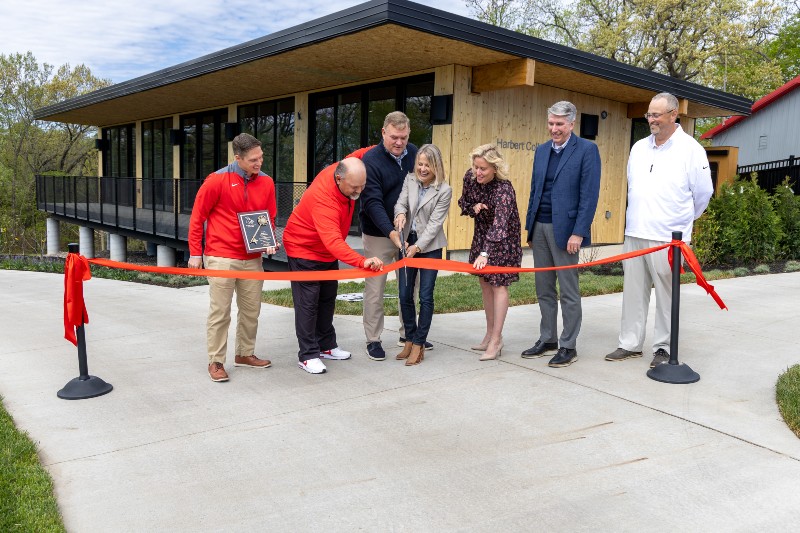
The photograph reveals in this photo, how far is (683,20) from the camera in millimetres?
30266

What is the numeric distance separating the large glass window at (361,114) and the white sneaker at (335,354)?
6924 mm

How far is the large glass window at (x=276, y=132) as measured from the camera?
15.1m

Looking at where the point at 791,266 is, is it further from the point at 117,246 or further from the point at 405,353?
the point at 117,246

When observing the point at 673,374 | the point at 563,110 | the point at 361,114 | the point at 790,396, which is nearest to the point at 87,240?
the point at 361,114

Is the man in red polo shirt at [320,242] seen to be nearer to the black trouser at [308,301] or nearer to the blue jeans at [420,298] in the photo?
the black trouser at [308,301]

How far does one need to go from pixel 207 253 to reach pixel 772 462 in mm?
3879

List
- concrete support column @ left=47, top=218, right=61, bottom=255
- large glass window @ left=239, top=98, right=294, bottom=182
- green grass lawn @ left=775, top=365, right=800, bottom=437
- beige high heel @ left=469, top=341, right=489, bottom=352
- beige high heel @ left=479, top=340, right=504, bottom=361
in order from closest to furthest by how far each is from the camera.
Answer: green grass lawn @ left=775, top=365, right=800, bottom=437 < beige high heel @ left=479, top=340, right=504, bottom=361 < beige high heel @ left=469, top=341, right=489, bottom=352 < large glass window @ left=239, top=98, right=294, bottom=182 < concrete support column @ left=47, top=218, right=61, bottom=255

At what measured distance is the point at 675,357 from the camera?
497 cm

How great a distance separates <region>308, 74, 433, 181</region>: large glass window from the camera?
1191cm

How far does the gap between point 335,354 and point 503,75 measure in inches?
266

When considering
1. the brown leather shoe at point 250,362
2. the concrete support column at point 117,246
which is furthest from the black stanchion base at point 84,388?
the concrete support column at point 117,246

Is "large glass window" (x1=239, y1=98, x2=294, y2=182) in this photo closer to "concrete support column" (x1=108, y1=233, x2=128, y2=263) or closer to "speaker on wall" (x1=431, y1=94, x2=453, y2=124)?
"speaker on wall" (x1=431, y1=94, x2=453, y2=124)

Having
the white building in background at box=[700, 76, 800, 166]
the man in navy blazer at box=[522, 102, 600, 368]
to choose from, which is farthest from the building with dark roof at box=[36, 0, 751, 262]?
the white building in background at box=[700, 76, 800, 166]

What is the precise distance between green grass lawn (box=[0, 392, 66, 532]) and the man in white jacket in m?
4.10
